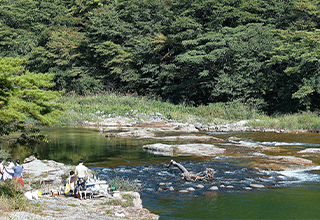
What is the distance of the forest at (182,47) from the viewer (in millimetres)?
35156

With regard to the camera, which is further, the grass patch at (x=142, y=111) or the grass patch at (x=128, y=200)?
the grass patch at (x=142, y=111)

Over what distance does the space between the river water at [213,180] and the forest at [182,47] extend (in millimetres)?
13771

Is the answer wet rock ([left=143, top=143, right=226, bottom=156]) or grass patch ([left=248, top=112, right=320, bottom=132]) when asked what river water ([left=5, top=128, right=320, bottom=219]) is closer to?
wet rock ([left=143, top=143, right=226, bottom=156])

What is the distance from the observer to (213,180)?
1272cm

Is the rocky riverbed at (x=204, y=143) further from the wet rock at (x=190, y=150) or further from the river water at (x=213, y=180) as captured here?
the river water at (x=213, y=180)

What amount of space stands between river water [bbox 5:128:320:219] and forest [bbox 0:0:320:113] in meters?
13.8

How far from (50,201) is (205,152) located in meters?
10.1

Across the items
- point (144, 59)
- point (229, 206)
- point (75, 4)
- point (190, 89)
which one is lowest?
point (229, 206)

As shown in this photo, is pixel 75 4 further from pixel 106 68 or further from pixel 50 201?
pixel 50 201

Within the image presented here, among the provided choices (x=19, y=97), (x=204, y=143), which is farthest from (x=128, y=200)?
(x=204, y=143)

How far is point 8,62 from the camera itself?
1308 cm

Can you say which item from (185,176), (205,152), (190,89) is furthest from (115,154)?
(190,89)

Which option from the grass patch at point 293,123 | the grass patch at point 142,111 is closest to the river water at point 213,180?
the grass patch at point 293,123

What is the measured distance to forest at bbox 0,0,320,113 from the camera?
35.2m
